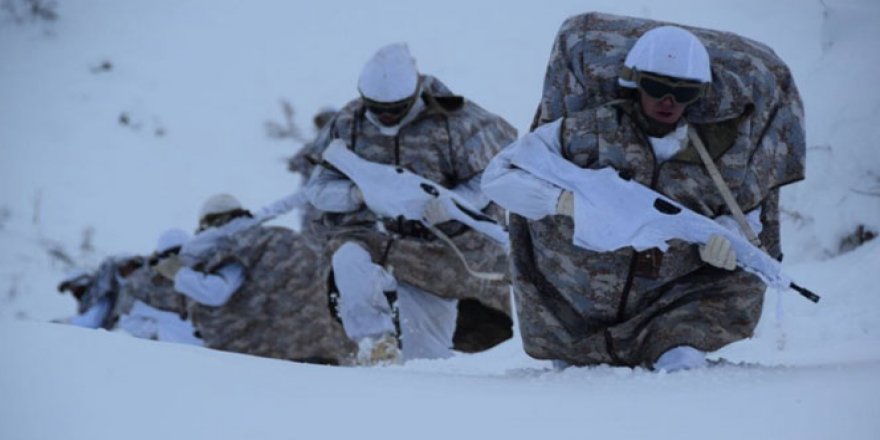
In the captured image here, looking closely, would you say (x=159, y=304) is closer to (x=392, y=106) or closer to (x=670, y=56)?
(x=392, y=106)

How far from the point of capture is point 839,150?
10.1 m

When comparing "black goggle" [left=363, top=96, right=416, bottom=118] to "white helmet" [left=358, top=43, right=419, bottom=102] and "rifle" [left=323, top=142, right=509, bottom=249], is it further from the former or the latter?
"rifle" [left=323, top=142, right=509, bottom=249]

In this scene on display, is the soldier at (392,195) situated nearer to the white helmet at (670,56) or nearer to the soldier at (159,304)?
the white helmet at (670,56)

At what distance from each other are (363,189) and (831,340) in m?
2.40

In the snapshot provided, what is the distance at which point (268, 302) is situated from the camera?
33.8 ft

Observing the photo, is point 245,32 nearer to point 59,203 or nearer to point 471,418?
point 59,203

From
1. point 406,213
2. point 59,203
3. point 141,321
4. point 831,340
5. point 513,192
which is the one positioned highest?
point 513,192

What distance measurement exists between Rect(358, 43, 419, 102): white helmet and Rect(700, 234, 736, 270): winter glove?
8.55 ft

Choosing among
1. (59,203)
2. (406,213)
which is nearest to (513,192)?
(406,213)

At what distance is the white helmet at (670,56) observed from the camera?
545 centimetres

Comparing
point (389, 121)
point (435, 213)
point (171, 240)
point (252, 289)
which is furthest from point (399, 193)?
point (171, 240)

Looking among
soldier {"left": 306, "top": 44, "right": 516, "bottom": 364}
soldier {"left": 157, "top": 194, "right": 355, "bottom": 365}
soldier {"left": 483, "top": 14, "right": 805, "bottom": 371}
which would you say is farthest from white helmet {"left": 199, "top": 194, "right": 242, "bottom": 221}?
soldier {"left": 483, "top": 14, "right": 805, "bottom": 371}

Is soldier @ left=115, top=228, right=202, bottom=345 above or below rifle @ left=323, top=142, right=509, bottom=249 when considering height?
below

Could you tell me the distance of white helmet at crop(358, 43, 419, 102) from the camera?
25.5ft
